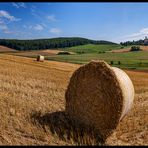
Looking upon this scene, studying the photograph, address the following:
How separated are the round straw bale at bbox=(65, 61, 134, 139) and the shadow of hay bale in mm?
175

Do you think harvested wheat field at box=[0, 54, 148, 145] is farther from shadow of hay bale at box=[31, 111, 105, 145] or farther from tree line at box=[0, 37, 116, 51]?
tree line at box=[0, 37, 116, 51]

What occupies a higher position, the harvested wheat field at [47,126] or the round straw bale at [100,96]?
the round straw bale at [100,96]

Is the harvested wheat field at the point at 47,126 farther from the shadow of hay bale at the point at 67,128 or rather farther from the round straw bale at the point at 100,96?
the round straw bale at the point at 100,96

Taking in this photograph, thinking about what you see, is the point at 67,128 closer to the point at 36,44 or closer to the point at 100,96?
the point at 100,96

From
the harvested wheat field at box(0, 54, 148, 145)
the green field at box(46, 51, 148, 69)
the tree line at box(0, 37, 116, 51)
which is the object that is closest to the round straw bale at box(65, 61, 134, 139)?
the harvested wheat field at box(0, 54, 148, 145)

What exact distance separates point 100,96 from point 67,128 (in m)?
1.10

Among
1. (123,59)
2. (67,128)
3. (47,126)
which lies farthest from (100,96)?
(123,59)

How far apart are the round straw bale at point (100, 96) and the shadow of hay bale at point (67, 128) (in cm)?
17

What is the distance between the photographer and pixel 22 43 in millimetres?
78000

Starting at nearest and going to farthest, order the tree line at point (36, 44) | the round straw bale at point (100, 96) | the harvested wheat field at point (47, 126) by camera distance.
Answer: the harvested wheat field at point (47, 126), the round straw bale at point (100, 96), the tree line at point (36, 44)

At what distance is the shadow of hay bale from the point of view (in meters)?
6.06

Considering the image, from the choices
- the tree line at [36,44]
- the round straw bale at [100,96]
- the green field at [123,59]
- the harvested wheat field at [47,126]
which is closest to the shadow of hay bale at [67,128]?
the harvested wheat field at [47,126]

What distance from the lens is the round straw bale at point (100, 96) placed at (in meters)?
6.75

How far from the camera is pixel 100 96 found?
23.6 ft
